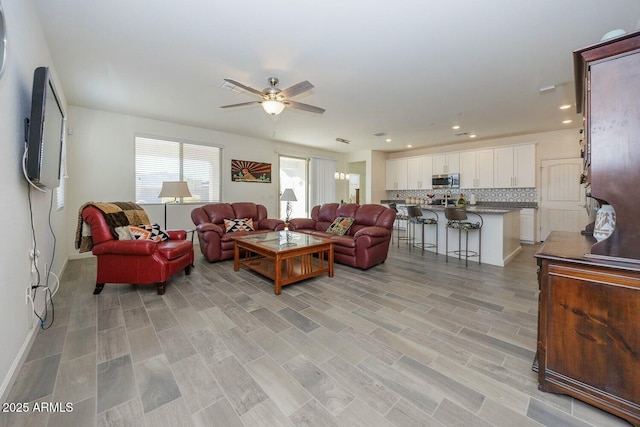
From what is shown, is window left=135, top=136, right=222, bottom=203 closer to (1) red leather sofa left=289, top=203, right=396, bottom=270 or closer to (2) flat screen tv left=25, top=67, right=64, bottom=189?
(1) red leather sofa left=289, top=203, right=396, bottom=270

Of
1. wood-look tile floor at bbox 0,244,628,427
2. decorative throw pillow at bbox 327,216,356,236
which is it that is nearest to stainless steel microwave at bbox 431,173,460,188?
decorative throw pillow at bbox 327,216,356,236

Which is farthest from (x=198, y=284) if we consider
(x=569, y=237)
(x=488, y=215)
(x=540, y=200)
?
(x=540, y=200)

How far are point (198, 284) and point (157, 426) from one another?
2.05 meters

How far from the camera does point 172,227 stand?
5.23 metres

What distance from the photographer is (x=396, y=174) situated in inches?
320

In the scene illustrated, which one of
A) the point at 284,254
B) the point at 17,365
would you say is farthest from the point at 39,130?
the point at 284,254

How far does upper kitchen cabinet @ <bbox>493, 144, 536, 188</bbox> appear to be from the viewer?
5.75 meters

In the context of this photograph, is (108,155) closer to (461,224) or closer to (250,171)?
(250,171)

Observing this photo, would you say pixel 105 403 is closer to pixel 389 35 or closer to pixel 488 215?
pixel 389 35

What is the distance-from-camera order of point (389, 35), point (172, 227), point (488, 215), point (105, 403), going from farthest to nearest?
point (172, 227) → point (488, 215) → point (389, 35) → point (105, 403)

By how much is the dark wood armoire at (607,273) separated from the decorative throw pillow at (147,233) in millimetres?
3816

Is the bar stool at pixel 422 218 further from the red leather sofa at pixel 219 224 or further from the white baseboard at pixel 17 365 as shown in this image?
the white baseboard at pixel 17 365

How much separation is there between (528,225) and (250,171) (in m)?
6.67

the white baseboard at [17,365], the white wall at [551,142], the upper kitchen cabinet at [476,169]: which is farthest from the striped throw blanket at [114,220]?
the white wall at [551,142]
